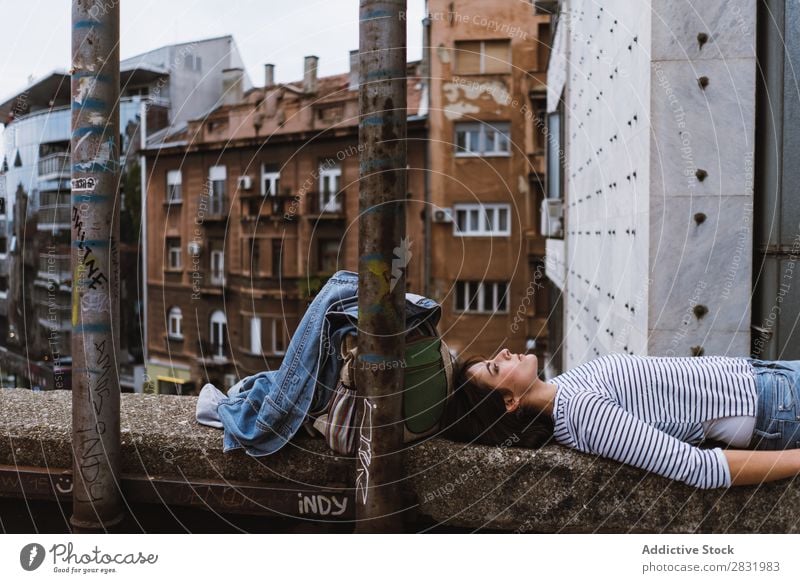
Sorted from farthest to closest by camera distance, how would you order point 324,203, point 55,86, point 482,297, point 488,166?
point 324,203, point 482,297, point 488,166, point 55,86

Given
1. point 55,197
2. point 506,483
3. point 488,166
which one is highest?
point 488,166

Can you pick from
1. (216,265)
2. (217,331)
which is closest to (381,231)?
(216,265)

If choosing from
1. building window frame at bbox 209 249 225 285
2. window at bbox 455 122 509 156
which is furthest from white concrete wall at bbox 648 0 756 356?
building window frame at bbox 209 249 225 285

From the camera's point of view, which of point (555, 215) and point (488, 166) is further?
point (488, 166)

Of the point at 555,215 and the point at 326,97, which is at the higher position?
→ the point at 326,97

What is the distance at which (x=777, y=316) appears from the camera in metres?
4.76

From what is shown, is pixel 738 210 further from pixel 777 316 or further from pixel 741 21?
pixel 741 21

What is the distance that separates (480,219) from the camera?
2853cm

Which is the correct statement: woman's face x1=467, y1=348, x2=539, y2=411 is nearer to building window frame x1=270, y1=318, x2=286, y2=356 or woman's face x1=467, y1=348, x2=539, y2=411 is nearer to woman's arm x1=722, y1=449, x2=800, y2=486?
woman's arm x1=722, y1=449, x2=800, y2=486

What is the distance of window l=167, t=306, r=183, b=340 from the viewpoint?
114ft

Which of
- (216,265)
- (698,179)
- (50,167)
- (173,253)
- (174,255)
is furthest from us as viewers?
(216,265)

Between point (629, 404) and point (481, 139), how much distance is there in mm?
26563

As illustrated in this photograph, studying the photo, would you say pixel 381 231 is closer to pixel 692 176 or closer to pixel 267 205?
pixel 692 176

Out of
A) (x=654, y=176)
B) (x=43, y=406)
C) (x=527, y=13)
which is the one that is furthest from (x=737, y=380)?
(x=527, y=13)
